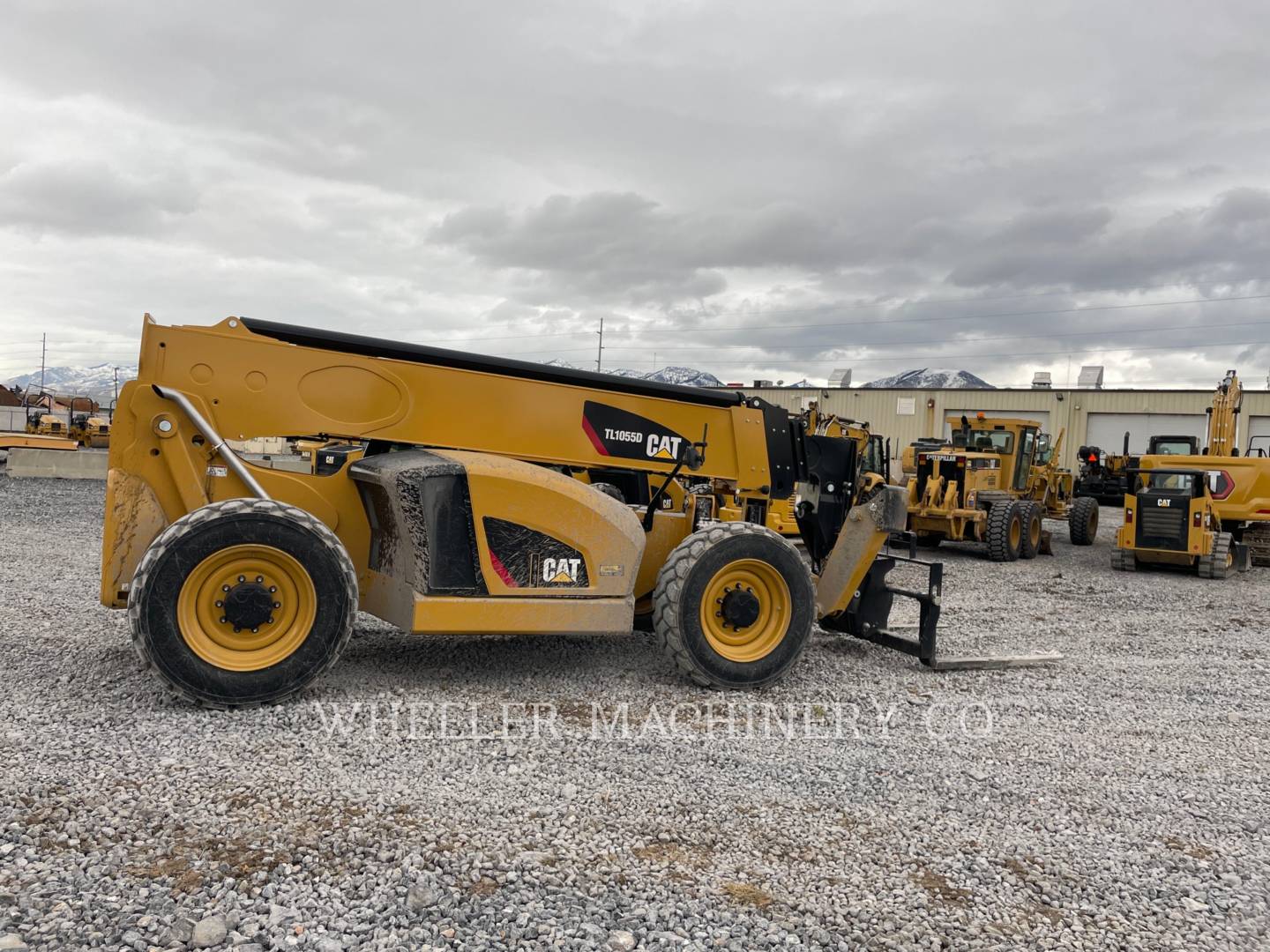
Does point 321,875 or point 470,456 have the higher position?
point 470,456

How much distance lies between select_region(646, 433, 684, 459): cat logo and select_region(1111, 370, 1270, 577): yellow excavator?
410 inches

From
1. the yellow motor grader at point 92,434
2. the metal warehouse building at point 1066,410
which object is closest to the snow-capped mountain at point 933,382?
the metal warehouse building at point 1066,410

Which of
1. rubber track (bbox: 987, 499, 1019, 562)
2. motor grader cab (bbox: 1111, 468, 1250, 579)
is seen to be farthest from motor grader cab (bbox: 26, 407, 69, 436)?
motor grader cab (bbox: 1111, 468, 1250, 579)

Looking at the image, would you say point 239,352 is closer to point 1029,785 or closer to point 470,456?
point 470,456

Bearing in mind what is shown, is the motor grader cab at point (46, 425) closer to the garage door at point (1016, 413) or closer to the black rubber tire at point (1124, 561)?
the black rubber tire at point (1124, 561)

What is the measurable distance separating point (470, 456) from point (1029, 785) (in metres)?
3.66

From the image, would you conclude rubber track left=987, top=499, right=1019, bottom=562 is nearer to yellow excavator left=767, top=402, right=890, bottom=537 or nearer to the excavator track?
yellow excavator left=767, top=402, right=890, bottom=537

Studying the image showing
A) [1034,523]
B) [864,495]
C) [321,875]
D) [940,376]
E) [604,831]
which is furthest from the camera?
[940,376]

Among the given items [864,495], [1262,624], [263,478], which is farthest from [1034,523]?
[263,478]

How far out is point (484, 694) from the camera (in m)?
5.89

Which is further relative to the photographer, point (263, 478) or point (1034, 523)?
point (1034, 523)

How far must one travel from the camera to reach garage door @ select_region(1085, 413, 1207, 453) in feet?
120

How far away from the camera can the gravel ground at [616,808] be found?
3.26 meters

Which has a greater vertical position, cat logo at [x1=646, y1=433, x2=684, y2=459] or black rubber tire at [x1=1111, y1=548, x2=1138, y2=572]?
cat logo at [x1=646, y1=433, x2=684, y2=459]
